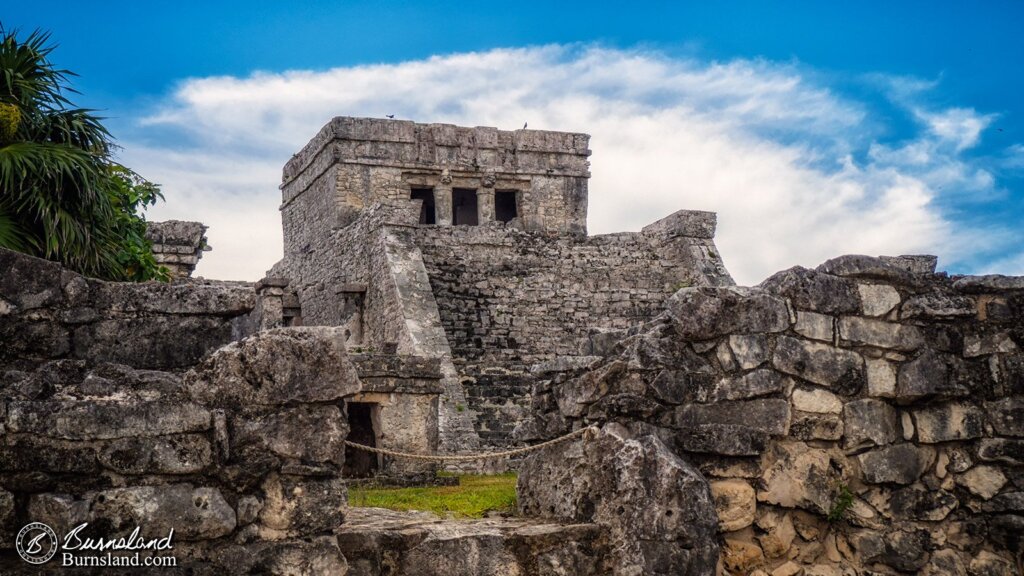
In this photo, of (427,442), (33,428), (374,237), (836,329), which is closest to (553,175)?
(374,237)

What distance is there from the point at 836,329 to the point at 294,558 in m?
2.92

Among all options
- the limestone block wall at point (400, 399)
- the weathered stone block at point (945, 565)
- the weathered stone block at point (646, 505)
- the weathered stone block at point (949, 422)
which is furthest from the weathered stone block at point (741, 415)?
the limestone block wall at point (400, 399)

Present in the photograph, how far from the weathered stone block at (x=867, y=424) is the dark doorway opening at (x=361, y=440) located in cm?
516

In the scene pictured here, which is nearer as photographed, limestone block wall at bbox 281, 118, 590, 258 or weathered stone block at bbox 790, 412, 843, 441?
weathered stone block at bbox 790, 412, 843, 441

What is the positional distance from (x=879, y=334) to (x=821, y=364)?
1.23 ft

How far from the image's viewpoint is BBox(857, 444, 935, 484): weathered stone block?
532 cm

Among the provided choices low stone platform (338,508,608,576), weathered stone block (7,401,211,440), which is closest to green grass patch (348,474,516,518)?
low stone platform (338,508,608,576)

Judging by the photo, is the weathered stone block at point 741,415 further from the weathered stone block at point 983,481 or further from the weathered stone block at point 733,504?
the weathered stone block at point 983,481

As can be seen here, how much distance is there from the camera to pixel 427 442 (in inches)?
410

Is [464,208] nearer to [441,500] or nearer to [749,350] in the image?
[441,500]

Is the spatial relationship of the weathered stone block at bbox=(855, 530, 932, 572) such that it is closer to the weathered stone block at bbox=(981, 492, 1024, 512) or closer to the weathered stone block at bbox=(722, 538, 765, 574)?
the weathered stone block at bbox=(981, 492, 1024, 512)

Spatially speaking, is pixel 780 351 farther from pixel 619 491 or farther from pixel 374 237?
pixel 374 237

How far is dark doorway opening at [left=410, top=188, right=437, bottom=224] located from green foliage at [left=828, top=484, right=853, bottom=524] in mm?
20820

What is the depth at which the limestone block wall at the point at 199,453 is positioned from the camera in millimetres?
3773
